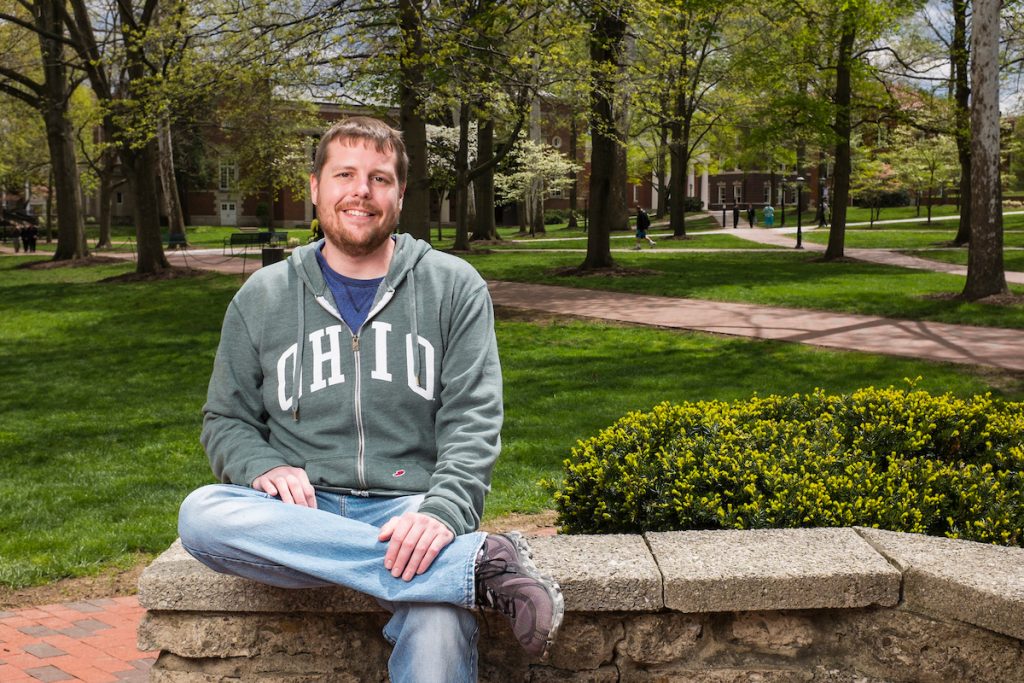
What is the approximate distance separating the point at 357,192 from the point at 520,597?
125cm

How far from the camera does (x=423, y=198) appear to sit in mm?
13484

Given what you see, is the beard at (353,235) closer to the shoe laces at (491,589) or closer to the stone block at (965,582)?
the shoe laces at (491,589)

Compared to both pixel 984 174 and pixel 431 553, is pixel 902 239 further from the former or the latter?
pixel 431 553

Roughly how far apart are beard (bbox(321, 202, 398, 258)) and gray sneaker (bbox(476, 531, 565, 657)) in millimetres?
1000

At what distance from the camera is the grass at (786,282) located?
14188 mm

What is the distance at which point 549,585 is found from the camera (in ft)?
8.69

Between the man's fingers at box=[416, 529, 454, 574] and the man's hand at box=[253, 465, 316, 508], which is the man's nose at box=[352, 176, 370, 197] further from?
the man's fingers at box=[416, 529, 454, 574]

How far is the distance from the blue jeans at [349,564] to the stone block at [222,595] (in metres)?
0.09

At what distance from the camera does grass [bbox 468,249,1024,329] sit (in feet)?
46.5

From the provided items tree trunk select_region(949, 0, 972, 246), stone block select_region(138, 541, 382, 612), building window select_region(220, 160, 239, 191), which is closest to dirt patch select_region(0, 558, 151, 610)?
stone block select_region(138, 541, 382, 612)

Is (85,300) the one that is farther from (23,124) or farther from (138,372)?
(23,124)

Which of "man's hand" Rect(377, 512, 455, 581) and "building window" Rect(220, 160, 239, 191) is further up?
"building window" Rect(220, 160, 239, 191)

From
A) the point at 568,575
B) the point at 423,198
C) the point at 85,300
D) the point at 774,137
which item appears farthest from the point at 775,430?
the point at 774,137

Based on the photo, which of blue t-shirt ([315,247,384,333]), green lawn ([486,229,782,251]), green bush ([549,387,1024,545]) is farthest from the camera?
green lawn ([486,229,782,251])
